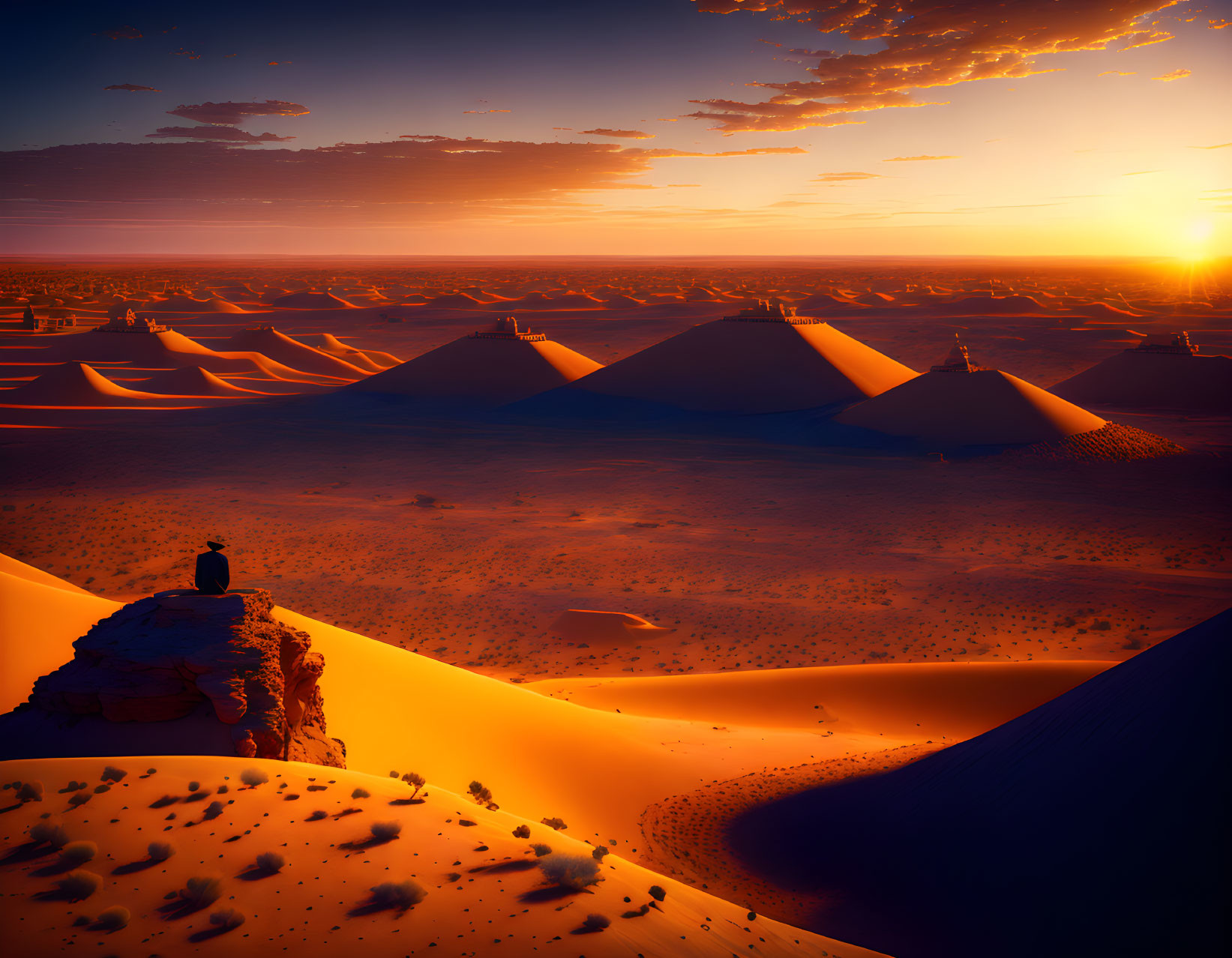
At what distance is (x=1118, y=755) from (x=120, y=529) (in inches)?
1176

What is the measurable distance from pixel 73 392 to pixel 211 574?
169 ft

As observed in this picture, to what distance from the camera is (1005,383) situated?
144 ft

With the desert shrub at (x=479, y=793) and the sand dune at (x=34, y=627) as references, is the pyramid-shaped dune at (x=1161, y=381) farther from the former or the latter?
the sand dune at (x=34, y=627)

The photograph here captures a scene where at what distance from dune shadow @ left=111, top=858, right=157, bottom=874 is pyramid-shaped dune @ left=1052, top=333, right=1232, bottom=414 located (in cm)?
6144

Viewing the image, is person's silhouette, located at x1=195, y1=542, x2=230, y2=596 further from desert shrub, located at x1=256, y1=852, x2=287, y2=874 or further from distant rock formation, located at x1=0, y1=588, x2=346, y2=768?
desert shrub, located at x1=256, y1=852, x2=287, y2=874

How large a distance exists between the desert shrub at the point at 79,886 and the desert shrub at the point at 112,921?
0.29 meters

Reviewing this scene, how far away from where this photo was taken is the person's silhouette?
9.88 metres

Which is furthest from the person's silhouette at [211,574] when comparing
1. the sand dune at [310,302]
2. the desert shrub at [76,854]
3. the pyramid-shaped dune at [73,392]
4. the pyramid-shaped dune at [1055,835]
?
the sand dune at [310,302]

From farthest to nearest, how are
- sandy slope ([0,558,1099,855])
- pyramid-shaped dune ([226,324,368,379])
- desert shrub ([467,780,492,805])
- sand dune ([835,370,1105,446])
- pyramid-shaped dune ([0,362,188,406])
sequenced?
pyramid-shaped dune ([226,324,368,379]) < pyramid-shaped dune ([0,362,188,406]) < sand dune ([835,370,1105,446]) < sandy slope ([0,558,1099,855]) < desert shrub ([467,780,492,805])

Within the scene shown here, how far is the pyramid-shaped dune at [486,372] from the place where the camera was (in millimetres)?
56250

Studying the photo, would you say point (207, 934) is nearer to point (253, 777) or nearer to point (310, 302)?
point (253, 777)

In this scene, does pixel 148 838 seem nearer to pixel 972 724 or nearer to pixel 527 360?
pixel 972 724

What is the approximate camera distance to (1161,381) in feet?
182

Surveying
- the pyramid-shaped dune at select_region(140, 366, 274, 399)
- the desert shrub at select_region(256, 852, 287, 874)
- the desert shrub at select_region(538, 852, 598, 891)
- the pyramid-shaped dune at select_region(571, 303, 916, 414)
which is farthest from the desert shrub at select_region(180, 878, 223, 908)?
the pyramid-shaped dune at select_region(140, 366, 274, 399)
